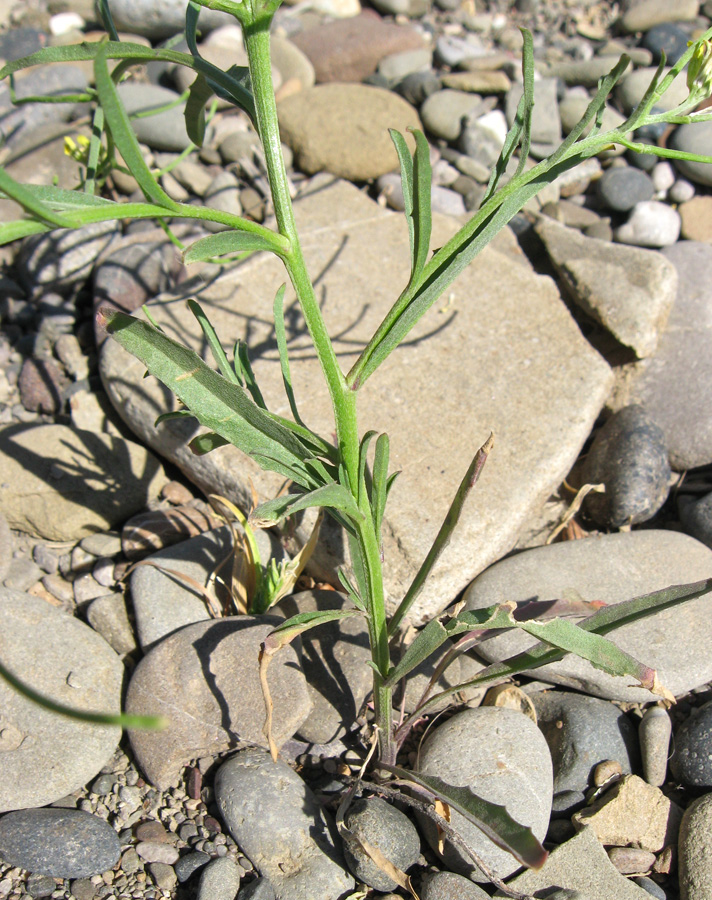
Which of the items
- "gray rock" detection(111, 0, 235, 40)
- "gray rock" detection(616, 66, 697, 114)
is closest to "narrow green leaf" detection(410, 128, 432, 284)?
"gray rock" detection(616, 66, 697, 114)

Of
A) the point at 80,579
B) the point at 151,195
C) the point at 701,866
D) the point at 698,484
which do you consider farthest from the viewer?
the point at 698,484

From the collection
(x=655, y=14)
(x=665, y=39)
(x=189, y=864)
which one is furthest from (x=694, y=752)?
(x=655, y=14)

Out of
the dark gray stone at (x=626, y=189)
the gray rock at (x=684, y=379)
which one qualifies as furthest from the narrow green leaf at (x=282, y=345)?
the dark gray stone at (x=626, y=189)

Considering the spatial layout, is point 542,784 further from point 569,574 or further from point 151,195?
point 151,195

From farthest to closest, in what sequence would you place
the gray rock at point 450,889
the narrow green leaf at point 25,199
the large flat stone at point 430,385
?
the large flat stone at point 430,385, the gray rock at point 450,889, the narrow green leaf at point 25,199

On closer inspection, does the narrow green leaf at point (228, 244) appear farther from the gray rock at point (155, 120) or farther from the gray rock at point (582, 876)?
the gray rock at point (155, 120)

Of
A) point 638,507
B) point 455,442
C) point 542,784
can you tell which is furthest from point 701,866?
point 455,442

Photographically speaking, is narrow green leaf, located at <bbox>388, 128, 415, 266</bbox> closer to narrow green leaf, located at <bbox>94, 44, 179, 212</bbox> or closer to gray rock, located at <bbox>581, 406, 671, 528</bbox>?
narrow green leaf, located at <bbox>94, 44, 179, 212</bbox>
